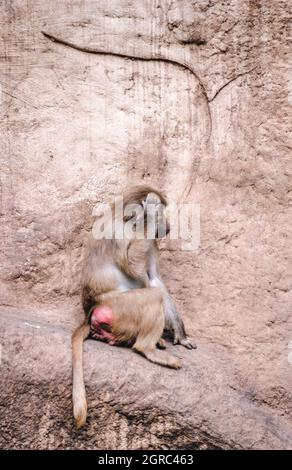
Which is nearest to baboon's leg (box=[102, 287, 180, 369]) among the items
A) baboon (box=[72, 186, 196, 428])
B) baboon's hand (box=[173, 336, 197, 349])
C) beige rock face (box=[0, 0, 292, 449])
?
baboon (box=[72, 186, 196, 428])

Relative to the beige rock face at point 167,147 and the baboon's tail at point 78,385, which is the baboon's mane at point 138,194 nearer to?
the beige rock face at point 167,147

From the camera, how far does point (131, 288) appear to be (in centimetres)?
483

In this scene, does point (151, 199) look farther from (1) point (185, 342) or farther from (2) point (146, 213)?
(1) point (185, 342)

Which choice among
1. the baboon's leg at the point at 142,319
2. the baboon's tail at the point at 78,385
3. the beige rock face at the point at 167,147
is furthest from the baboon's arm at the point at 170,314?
the baboon's tail at the point at 78,385

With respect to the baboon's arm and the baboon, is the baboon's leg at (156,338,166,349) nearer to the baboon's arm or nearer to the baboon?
the baboon

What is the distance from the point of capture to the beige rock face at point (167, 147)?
526cm

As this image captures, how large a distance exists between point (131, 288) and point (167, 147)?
1.28 meters

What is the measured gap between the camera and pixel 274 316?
17.1 ft

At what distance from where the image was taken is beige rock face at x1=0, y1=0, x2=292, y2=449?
5258 millimetres

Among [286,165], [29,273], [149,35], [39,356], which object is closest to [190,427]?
[39,356]

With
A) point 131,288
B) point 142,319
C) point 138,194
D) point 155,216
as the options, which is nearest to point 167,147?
point 138,194

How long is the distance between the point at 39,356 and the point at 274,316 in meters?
1.87

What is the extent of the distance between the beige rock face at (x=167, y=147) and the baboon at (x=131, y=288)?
450 mm
